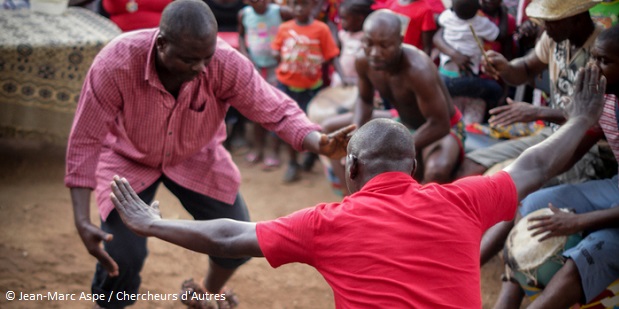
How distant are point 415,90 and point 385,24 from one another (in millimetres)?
487

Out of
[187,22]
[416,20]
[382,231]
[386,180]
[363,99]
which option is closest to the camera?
[382,231]

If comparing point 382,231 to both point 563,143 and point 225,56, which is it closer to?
point 563,143

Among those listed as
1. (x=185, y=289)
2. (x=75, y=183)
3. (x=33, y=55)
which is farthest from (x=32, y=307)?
(x=33, y=55)

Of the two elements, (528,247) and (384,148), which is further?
(528,247)

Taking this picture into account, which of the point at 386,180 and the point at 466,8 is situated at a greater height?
the point at 386,180

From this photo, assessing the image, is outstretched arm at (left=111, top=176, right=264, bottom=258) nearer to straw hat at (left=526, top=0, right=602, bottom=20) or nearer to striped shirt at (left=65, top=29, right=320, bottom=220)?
striped shirt at (left=65, top=29, right=320, bottom=220)

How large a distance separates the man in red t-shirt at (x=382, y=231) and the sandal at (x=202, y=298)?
155 cm

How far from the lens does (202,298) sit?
155 inches

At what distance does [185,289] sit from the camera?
4020 millimetres

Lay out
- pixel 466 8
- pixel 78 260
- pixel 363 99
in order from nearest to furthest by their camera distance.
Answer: pixel 78 260 → pixel 363 99 → pixel 466 8

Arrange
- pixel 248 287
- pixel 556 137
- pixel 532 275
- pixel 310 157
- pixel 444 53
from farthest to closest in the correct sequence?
pixel 310 157 → pixel 444 53 → pixel 248 287 → pixel 532 275 → pixel 556 137

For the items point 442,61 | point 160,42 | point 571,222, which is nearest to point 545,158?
point 571,222

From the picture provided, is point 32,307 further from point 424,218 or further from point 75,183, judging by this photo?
point 424,218

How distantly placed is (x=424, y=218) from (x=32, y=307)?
2711 millimetres
